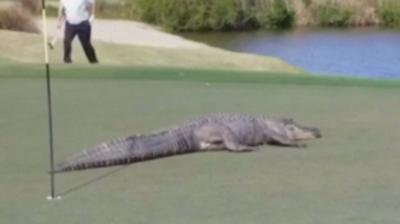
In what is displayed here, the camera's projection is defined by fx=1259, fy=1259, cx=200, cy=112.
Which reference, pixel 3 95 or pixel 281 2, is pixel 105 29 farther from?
pixel 3 95

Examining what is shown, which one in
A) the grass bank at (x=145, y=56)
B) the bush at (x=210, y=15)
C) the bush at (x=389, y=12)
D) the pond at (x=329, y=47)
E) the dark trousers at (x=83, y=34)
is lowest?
the bush at (x=210, y=15)

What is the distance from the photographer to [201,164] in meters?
6.78

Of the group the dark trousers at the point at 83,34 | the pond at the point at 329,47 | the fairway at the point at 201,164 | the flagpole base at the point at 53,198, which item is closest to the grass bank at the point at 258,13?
the pond at the point at 329,47

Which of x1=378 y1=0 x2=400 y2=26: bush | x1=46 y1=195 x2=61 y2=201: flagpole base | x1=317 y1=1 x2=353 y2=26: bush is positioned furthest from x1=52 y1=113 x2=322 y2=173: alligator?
x1=378 y1=0 x2=400 y2=26: bush

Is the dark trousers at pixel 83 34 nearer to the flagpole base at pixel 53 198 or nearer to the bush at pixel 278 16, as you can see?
the flagpole base at pixel 53 198

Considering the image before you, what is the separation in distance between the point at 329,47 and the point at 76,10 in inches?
690

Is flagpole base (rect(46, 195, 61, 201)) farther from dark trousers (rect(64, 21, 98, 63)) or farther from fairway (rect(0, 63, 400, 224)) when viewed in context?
dark trousers (rect(64, 21, 98, 63))

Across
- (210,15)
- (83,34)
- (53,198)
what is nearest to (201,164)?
(53,198)

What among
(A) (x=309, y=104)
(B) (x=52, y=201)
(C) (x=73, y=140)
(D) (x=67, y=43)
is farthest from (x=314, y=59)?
(B) (x=52, y=201)

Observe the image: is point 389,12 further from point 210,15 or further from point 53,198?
point 53,198

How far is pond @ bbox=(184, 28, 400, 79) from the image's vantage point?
2641cm

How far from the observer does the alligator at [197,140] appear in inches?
261

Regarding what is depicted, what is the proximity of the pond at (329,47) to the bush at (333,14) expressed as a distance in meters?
1.27

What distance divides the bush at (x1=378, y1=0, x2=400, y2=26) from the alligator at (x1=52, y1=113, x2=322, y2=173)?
1415 inches
